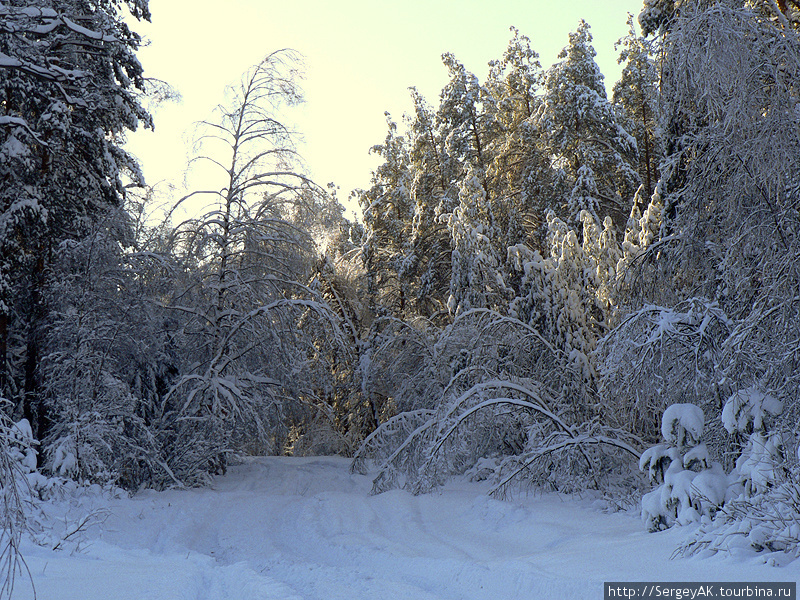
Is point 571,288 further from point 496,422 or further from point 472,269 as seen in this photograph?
point 496,422

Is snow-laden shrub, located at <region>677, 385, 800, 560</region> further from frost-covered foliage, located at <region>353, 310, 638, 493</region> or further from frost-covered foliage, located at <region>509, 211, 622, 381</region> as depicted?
frost-covered foliage, located at <region>509, 211, 622, 381</region>

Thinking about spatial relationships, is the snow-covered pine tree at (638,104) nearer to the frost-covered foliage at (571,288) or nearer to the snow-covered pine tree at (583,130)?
the snow-covered pine tree at (583,130)

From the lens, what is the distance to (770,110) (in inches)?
254

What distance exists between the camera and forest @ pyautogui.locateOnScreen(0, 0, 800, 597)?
646cm

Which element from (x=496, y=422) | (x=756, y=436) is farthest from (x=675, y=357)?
(x=496, y=422)

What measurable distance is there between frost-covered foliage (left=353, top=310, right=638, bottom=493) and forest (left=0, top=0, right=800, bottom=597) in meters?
0.05

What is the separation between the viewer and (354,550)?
7590mm

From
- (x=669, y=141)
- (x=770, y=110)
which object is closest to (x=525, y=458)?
(x=669, y=141)

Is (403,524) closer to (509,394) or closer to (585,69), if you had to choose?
(509,394)

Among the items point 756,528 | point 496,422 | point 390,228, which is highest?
point 390,228

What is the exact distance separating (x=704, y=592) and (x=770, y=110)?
181 inches

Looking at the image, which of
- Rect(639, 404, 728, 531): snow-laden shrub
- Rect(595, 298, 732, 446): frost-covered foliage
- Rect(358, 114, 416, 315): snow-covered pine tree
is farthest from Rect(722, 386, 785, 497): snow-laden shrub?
Rect(358, 114, 416, 315): snow-covered pine tree

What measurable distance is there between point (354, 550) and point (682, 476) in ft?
12.0

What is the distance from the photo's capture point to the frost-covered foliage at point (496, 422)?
30.8 feet
